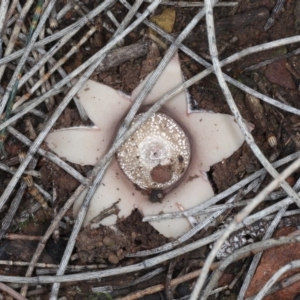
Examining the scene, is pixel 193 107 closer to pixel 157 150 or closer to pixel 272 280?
pixel 157 150

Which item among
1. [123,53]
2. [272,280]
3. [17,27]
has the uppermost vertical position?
[17,27]

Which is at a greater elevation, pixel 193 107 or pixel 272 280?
pixel 193 107

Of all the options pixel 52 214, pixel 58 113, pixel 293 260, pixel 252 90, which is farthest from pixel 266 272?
pixel 58 113

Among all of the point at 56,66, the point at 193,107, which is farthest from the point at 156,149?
the point at 56,66

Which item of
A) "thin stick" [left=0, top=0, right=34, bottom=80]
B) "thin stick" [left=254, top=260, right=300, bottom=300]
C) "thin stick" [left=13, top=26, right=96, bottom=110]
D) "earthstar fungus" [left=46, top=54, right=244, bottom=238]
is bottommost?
"thin stick" [left=254, top=260, right=300, bottom=300]

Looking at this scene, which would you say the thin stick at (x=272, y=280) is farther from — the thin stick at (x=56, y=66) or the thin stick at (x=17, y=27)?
the thin stick at (x=17, y=27)

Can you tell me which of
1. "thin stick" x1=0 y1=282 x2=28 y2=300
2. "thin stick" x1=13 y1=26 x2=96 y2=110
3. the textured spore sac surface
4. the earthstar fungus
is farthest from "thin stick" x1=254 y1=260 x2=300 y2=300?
"thin stick" x1=13 y1=26 x2=96 y2=110

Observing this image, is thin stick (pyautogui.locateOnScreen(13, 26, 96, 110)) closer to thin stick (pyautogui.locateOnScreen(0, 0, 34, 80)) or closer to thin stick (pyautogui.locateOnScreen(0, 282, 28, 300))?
thin stick (pyautogui.locateOnScreen(0, 0, 34, 80))
